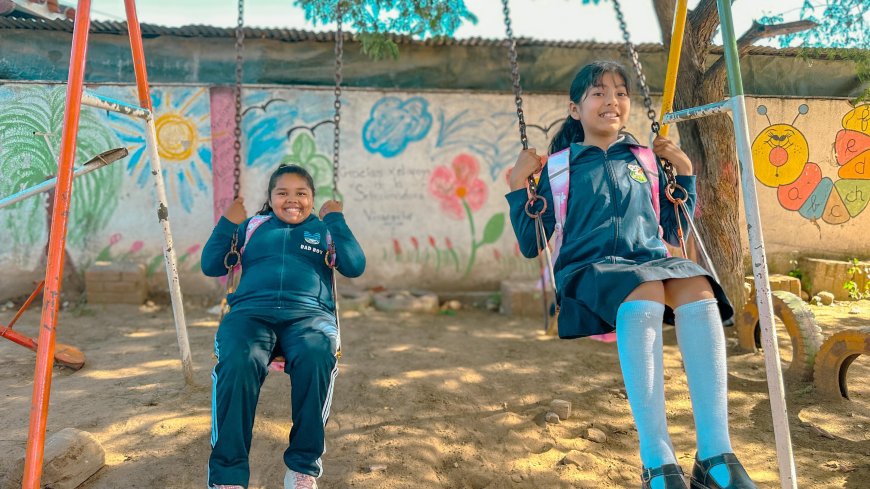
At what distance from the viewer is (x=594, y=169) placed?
2102 millimetres

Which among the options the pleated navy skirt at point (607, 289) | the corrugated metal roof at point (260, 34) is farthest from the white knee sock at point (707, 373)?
the corrugated metal roof at point (260, 34)

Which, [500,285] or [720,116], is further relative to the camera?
[500,285]

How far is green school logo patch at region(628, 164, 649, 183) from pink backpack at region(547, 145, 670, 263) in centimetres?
2

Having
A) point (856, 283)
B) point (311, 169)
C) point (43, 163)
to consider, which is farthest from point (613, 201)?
point (43, 163)

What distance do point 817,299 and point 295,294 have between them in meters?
5.66

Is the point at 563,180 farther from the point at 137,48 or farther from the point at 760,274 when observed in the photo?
the point at 137,48

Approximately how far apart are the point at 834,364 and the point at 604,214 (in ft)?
6.74

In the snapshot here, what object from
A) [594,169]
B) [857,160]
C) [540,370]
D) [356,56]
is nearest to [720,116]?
[540,370]

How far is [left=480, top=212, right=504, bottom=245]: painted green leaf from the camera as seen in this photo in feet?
20.9

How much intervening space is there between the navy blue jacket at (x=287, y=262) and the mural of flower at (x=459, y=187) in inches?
144

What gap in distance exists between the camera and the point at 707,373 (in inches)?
66.3

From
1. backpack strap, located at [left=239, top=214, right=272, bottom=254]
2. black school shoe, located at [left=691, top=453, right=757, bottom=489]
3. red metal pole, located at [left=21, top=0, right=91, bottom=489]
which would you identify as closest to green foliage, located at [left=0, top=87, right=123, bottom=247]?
backpack strap, located at [left=239, top=214, right=272, bottom=254]

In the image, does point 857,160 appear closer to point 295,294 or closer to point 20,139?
point 295,294

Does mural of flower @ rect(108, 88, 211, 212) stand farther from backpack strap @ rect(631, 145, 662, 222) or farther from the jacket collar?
backpack strap @ rect(631, 145, 662, 222)
